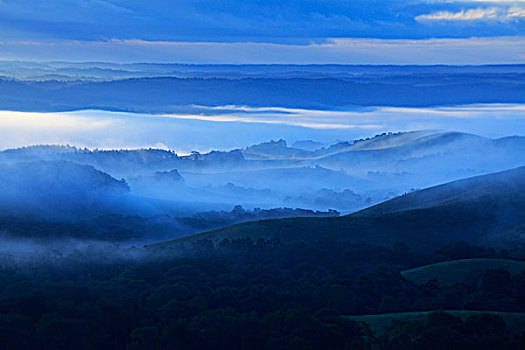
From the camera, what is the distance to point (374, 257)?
147 meters

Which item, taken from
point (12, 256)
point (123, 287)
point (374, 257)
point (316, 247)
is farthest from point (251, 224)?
point (123, 287)

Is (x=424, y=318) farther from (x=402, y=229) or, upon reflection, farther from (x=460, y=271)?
(x=402, y=229)

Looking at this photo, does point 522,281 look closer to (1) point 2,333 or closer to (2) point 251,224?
(1) point 2,333

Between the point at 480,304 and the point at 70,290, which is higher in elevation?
the point at 70,290

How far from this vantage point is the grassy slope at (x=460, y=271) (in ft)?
371

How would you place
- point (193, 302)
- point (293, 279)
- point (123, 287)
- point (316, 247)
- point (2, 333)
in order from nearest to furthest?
point (2, 333)
point (193, 302)
point (123, 287)
point (293, 279)
point (316, 247)

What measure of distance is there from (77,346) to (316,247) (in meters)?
92.5

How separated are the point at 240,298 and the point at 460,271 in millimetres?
41450

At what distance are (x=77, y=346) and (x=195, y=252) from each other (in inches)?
3118

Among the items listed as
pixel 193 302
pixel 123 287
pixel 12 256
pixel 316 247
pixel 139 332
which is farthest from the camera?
pixel 316 247

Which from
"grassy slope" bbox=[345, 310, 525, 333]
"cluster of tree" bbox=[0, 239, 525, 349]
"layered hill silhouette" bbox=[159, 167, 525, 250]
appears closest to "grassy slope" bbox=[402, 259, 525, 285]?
"cluster of tree" bbox=[0, 239, 525, 349]

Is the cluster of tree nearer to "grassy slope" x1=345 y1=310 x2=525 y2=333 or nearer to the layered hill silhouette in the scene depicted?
"grassy slope" x1=345 y1=310 x2=525 y2=333

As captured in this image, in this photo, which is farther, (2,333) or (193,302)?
(193,302)

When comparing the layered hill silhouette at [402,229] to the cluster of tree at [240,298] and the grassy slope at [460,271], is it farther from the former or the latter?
the grassy slope at [460,271]
